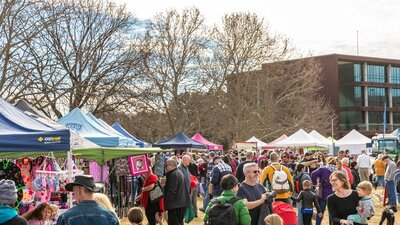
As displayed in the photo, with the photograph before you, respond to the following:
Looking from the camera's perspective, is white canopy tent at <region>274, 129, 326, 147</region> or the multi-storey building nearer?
white canopy tent at <region>274, 129, 326, 147</region>

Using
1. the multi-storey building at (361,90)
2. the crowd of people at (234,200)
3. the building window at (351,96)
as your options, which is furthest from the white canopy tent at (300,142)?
the building window at (351,96)

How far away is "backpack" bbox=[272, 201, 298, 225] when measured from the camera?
384 inches

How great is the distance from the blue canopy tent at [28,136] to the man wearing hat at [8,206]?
65.4 inches

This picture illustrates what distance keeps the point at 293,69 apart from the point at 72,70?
84.9 ft

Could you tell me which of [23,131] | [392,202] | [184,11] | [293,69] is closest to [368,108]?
[293,69]

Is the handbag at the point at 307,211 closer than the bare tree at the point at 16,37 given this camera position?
Yes

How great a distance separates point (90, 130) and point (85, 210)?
11395 mm

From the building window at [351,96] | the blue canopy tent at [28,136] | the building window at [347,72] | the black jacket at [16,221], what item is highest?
the building window at [347,72]

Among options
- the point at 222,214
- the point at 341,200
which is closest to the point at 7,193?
the point at 222,214

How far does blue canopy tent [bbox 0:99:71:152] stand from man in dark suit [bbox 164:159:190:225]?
12.2 ft

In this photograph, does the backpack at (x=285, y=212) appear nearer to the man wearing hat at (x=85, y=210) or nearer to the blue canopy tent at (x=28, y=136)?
the blue canopy tent at (x=28, y=136)

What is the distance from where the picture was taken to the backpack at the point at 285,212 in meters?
9.76

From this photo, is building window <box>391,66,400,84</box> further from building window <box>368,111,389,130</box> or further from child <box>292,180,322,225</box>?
child <box>292,180,322,225</box>

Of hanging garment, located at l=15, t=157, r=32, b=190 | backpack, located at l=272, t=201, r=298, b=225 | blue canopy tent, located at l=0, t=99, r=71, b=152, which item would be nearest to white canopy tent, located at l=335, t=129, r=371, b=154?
backpack, located at l=272, t=201, r=298, b=225
